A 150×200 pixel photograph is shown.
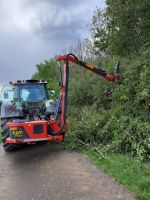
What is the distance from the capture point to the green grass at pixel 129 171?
23.3ft

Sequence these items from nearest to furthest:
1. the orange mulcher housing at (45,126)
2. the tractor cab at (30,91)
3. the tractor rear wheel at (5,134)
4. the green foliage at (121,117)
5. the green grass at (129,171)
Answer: the green grass at (129,171)
the green foliage at (121,117)
the orange mulcher housing at (45,126)
the tractor rear wheel at (5,134)
the tractor cab at (30,91)

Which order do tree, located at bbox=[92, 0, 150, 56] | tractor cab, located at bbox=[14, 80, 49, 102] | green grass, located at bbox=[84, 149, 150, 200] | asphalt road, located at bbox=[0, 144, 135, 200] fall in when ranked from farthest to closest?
tree, located at bbox=[92, 0, 150, 56] < tractor cab, located at bbox=[14, 80, 49, 102] < asphalt road, located at bbox=[0, 144, 135, 200] < green grass, located at bbox=[84, 149, 150, 200]

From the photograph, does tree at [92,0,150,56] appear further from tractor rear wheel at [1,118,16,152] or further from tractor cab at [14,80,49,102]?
tractor rear wheel at [1,118,16,152]

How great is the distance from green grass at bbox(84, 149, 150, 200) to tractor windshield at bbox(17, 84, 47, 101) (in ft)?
14.7

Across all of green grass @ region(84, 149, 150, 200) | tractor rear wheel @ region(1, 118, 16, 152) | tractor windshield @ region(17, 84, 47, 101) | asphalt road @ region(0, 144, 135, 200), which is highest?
tractor windshield @ region(17, 84, 47, 101)

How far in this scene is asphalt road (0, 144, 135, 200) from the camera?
285 inches

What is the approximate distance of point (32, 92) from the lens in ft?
45.5

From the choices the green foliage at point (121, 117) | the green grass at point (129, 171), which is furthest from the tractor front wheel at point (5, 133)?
the green grass at point (129, 171)

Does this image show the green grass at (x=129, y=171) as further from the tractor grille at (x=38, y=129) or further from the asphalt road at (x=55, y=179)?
the tractor grille at (x=38, y=129)

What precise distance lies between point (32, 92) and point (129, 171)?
6549mm

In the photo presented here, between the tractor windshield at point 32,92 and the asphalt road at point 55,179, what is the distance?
8.78ft

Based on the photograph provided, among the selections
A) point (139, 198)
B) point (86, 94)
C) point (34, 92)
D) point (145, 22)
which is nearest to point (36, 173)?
point (139, 198)

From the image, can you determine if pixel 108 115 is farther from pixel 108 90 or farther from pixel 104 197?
pixel 104 197

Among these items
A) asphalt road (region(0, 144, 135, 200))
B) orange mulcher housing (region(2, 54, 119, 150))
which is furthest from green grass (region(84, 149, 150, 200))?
orange mulcher housing (region(2, 54, 119, 150))
